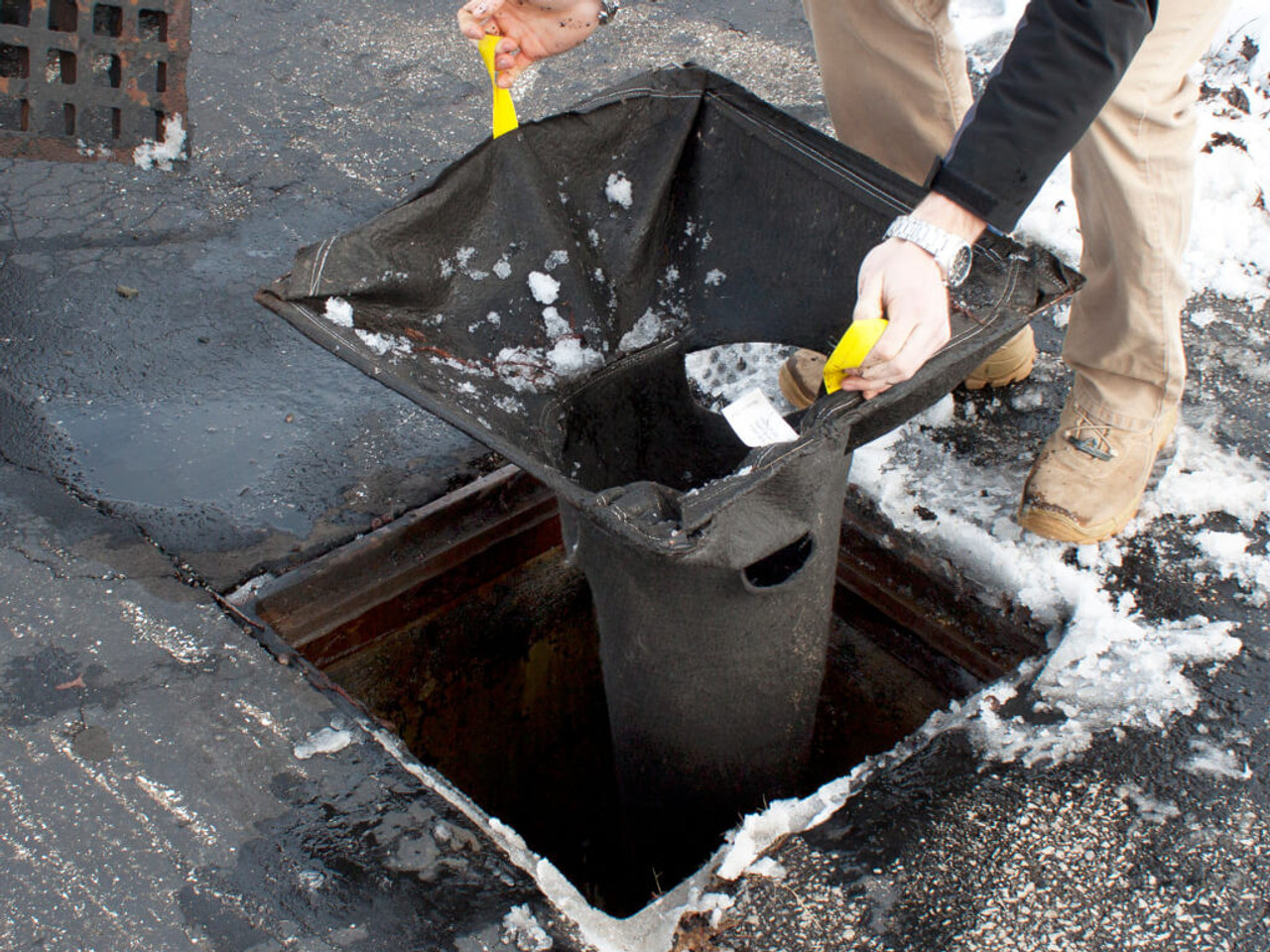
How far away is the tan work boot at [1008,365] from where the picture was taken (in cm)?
227

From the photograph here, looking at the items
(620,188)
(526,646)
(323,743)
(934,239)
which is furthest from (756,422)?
(526,646)

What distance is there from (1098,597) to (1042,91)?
91 centimetres

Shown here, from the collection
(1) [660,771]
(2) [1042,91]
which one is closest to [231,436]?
(1) [660,771]

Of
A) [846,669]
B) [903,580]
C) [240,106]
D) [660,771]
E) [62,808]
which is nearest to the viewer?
[62,808]

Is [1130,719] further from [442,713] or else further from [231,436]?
[231,436]

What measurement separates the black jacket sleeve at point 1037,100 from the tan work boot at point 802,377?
0.82 m

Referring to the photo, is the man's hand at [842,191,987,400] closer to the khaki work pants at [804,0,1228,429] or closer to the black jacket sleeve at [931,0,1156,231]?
the black jacket sleeve at [931,0,1156,231]

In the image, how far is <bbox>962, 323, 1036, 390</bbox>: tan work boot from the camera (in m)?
2.27

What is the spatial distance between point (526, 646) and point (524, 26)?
4.51ft

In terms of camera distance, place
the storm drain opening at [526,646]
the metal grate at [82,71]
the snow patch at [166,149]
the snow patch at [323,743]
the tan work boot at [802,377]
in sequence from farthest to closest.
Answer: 1. the snow patch at [166,149]
2. the metal grate at [82,71]
3. the tan work boot at [802,377]
4. the storm drain opening at [526,646]
5. the snow patch at [323,743]

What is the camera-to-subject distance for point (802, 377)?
2264mm

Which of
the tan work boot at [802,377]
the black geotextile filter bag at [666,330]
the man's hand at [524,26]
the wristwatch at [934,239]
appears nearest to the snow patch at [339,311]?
the black geotextile filter bag at [666,330]

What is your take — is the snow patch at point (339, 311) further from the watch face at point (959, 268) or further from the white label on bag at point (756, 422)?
the watch face at point (959, 268)

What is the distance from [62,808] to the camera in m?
1.48
